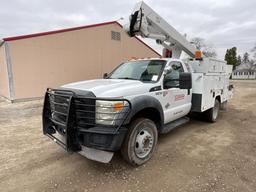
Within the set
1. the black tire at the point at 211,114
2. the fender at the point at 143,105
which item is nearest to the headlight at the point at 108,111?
the fender at the point at 143,105

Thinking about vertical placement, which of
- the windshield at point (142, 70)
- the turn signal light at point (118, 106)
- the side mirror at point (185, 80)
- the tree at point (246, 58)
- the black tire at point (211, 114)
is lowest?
the black tire at point (211, 114)

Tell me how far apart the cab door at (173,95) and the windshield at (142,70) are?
21 cm

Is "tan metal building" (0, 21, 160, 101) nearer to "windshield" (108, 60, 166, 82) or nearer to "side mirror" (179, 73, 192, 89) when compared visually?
"windshield" (108, 60, 166, 82)

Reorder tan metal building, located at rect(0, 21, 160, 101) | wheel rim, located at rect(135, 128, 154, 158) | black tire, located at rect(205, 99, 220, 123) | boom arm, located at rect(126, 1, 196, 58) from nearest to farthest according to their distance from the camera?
wheel rim, located at rect(135, 128, 154, 158), boom arm, located at rect(126, 1, 196, 58), black tire, located at rect(205, 99, 220, 123), tan metal building, located at rect(0, 21, 160, 101)

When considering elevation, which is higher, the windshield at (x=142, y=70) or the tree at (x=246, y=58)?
the tree at (x=246, y=58)

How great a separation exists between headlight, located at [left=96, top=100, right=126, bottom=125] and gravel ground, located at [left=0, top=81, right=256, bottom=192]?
972mm

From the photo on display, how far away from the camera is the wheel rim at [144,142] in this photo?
2.99 m

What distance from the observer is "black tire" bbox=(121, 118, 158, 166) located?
9.12 feet

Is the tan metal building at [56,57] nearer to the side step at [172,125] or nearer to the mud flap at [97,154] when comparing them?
the side step at [172,125]

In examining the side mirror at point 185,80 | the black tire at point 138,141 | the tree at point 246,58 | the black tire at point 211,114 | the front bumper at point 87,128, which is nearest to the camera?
the front bumper at point 87,128

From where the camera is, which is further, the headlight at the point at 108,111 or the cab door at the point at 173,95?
the cab door at the point at 173,95

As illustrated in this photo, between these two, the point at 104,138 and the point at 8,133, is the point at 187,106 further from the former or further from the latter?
the point at 8,133

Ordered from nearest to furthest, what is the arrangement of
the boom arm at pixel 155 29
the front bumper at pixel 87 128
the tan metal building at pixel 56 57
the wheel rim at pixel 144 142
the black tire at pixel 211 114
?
the front bumper at pixel 87 128, the wheel rim at pixel 144 142, the boom arm at pixel 155 29, the black tire at pixel 211 114, the tan metal building at pixel 56 57

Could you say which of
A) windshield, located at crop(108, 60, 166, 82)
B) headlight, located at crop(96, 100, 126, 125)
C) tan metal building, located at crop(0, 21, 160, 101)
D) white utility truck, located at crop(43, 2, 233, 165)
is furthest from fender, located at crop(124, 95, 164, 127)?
tan metal building, located at crop(0, 21, 160, 101)
